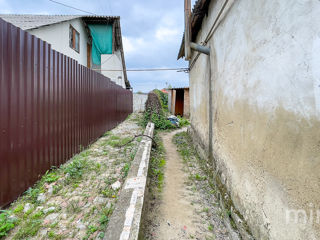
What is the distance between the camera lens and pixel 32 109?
260 centimetres

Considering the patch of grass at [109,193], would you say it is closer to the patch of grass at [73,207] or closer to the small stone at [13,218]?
the patch of grass at [73,207]

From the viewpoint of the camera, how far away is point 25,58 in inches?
96.3

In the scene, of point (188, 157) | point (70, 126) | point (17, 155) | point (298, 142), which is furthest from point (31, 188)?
point (188, 157)

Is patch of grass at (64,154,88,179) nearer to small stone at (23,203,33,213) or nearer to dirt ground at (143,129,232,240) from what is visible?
small stone at (23,203,33,213)

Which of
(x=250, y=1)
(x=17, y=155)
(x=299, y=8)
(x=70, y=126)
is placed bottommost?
(x=17, y=155)

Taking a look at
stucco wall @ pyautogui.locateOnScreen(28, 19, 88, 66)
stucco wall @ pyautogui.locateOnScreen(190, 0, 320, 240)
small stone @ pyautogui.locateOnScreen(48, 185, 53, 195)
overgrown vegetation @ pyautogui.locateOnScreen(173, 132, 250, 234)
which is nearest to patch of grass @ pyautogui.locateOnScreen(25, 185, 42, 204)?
small stone @ pyautogui.locateOnScreen(48, 185, 53, 195)

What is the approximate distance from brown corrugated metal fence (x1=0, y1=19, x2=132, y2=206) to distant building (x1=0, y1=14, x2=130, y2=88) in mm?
5533

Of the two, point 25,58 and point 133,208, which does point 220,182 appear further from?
point 25,58

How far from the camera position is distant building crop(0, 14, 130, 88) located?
798 centimetres

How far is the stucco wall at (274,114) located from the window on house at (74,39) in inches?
349

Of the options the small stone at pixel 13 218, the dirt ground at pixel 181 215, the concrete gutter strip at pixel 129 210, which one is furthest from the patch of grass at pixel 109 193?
the small stone at pixel 13 218

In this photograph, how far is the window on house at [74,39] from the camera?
8.78 m

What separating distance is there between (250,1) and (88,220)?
3203 mm

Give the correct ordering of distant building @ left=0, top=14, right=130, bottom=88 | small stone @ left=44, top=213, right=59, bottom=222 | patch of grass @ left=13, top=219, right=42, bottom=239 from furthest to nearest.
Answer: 1. distant building @ left=0, top=14, right=130, bottom=88
2. small stone @ left=44, top=213, right=59, bottom=222
3. patch of grass @ left=13, top=219, right=42, bottom=239
